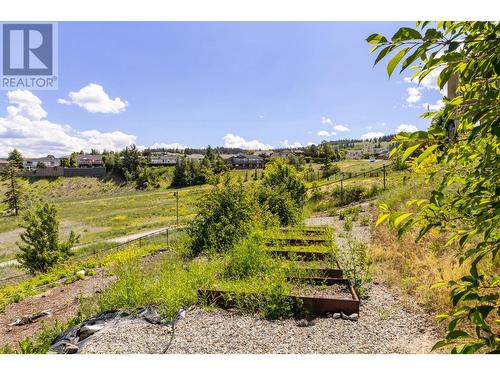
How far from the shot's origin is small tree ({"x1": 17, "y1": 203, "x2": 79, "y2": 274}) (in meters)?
14.3

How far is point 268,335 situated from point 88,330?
235 centimetres

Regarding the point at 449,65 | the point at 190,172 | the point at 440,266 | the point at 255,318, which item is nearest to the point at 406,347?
the point at 255,318

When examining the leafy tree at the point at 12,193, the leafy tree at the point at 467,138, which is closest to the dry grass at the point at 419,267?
the leafy tree at the point at 467,138

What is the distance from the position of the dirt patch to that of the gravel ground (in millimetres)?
2833

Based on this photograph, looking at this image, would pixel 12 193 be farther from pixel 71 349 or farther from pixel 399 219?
pixel 399 219

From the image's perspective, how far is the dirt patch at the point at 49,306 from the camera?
574 cm

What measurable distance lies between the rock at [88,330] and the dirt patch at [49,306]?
1858 mm

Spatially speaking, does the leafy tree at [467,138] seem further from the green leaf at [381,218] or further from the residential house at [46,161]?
the residential house at [46,161]

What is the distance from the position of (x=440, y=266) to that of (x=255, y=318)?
347 centimetres

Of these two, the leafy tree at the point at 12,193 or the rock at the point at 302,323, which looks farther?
the leafy tree at the point at 12,193

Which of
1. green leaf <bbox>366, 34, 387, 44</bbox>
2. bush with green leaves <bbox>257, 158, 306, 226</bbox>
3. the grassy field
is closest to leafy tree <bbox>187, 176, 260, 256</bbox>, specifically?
bush with green leaves <bbox>257, 158, 306, 226</bbox>

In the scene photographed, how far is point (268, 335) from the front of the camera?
3648mm
